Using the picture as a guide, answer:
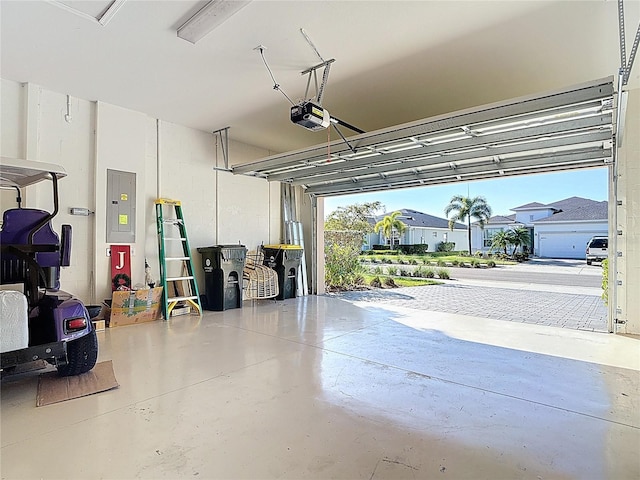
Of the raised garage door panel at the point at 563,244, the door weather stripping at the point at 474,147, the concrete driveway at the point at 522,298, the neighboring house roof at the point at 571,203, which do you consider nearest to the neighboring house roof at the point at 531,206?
the neighboring house roof at the point at 571,203

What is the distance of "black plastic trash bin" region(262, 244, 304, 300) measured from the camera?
7.76 m

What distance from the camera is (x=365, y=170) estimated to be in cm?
657

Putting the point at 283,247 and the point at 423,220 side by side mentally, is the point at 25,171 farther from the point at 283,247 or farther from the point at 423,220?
the point at 423,220

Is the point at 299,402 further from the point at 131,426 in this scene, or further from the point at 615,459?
the point at 615,459

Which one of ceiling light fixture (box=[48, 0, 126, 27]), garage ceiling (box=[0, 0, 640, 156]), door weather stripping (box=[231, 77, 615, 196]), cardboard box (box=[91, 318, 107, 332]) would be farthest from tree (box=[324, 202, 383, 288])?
ceiling light fixture (box=[48, 0, 126, 27])

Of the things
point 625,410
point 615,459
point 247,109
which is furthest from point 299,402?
point 247,109

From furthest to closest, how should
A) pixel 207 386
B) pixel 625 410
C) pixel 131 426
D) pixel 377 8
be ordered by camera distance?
pixel 377 8, pixel 207 386, pixel 625 410, pixel 131 426

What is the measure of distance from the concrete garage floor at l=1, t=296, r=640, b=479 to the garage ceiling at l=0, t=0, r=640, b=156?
340 centimetres

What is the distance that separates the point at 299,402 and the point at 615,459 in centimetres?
198

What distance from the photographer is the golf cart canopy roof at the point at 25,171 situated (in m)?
3.01

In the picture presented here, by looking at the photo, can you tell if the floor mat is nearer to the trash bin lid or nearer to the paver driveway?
the trash bin lid

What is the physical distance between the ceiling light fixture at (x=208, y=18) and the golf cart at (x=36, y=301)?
72.9 inches

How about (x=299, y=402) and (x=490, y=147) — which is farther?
(x=490, y=147)

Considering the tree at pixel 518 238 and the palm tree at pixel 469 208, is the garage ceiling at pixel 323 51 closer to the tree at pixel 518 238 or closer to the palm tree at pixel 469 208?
the tree at pixel 518 238
